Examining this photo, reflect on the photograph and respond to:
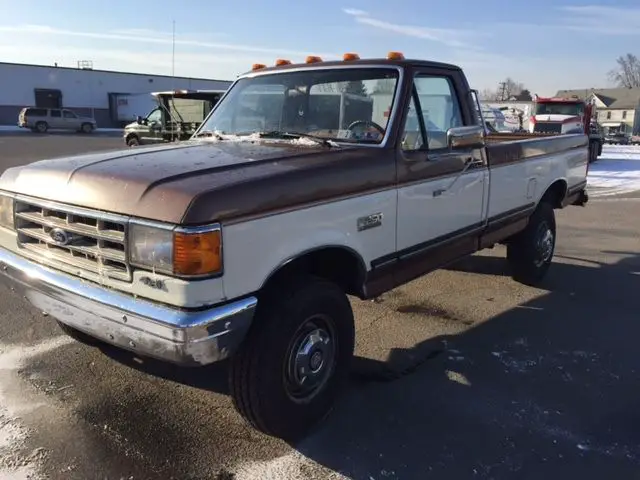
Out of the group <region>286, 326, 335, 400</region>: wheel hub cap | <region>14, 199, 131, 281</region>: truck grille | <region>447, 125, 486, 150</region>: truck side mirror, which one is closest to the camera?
<region>14, 199, 131, 281</region>: truck grille

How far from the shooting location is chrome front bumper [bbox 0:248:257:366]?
2615 mm

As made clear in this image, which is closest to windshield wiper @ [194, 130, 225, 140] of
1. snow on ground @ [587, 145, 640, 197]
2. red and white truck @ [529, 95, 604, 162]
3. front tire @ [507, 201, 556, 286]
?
front tire @ [507, 201, 556, 286]

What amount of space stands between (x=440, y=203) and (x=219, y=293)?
204cm

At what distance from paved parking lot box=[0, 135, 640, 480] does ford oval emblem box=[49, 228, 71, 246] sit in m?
1.08

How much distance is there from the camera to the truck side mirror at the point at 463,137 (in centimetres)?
388

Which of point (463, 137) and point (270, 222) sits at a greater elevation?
point (463, 137)

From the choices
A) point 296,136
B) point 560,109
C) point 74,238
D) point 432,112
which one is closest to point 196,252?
point 74,238

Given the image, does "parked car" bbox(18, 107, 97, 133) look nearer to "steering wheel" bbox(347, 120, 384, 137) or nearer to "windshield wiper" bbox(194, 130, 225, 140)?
"windshield wiper" bbox(194, 130, 225, 140)

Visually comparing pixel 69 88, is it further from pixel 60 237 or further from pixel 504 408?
pixel 504 408

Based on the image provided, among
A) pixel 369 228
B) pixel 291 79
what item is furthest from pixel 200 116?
pixel 369 228

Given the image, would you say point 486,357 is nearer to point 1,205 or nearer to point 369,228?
point 369,228

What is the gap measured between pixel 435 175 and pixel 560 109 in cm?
2010

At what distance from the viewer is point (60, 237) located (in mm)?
3057

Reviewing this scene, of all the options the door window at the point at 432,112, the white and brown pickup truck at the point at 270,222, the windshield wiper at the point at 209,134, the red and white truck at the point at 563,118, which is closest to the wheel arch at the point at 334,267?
the white and brown pickup truck at the point at 270,222
